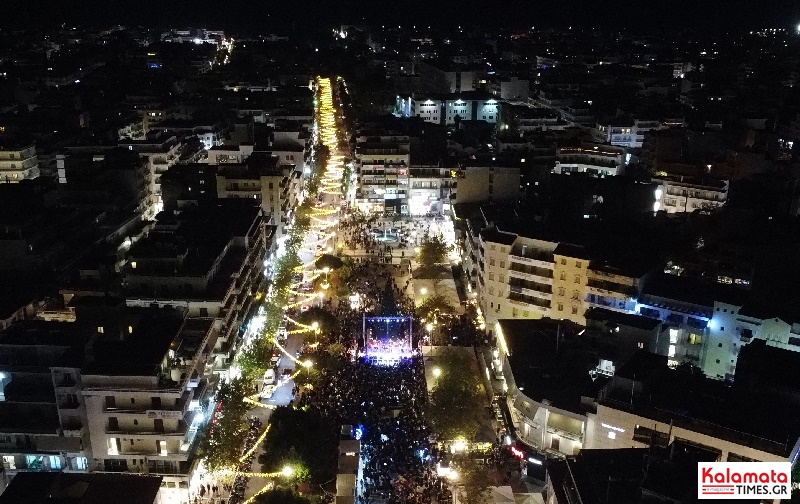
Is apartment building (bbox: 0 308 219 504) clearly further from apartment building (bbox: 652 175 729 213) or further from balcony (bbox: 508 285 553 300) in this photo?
apartment building (bbox: 652 175 729 213)

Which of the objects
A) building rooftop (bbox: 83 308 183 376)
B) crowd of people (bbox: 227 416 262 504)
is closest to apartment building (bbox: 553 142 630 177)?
crowd of people (bbox: 227 416 262 504)

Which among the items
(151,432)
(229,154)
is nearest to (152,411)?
(151,432)

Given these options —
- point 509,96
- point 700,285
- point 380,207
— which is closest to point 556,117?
point 509,96

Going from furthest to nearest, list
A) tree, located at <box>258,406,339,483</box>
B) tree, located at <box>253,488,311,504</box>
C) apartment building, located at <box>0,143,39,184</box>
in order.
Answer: apartment building, located at <box>0,143,39,184</box> → tree, located at <box>258,406,339,483</box> → tree, located at <box>253,488,311,504</box>

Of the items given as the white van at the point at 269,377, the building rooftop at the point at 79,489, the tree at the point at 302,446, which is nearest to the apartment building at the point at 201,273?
the white van at the point at 269,377

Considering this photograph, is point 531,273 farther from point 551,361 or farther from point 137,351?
point 137,351
